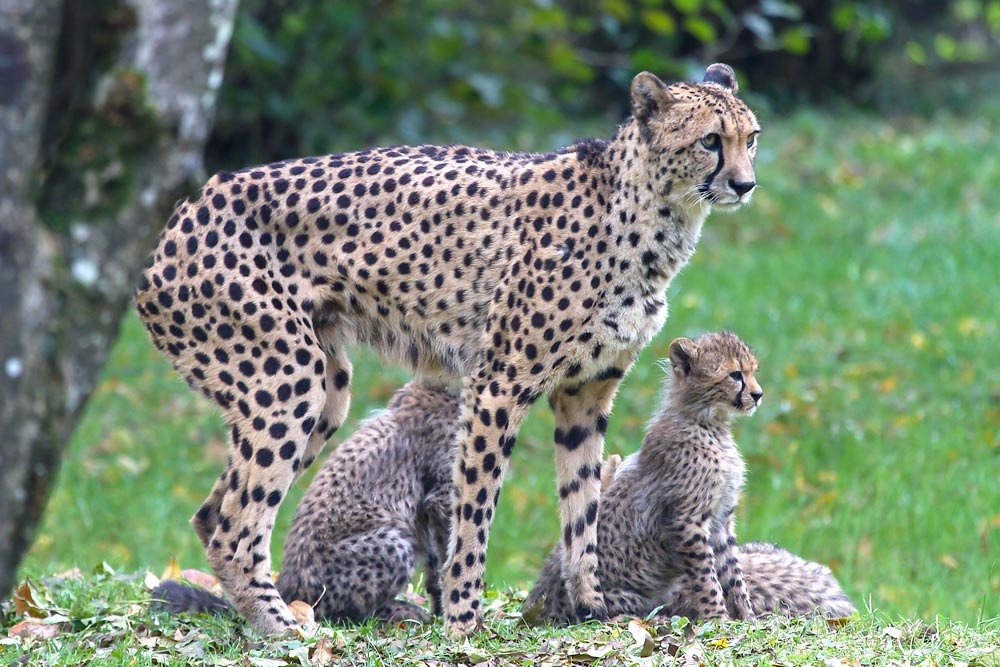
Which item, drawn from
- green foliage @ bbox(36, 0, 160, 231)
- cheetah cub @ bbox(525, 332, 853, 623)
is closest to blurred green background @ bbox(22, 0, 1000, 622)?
cheetah cub @ bbox(525, 332, 853, 623)

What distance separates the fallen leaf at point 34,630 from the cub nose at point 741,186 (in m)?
3.45

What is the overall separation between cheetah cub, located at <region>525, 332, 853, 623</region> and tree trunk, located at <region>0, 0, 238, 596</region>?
290cm

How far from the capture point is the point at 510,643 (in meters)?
5.65

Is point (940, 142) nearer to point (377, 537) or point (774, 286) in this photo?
point (774, 286)

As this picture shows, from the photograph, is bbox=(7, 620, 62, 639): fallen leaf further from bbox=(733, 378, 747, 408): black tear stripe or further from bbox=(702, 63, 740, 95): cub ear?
bbox=(702, 63, 740, 95): cub ear

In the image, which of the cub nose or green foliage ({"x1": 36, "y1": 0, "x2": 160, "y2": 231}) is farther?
the cub nose

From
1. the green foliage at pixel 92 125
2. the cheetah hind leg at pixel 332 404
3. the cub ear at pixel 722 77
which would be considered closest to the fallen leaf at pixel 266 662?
the cheetah hind leg at pixel 332 404

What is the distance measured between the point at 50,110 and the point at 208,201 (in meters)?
2.80

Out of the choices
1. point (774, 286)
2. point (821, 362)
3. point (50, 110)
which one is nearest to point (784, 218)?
point (774, 286)

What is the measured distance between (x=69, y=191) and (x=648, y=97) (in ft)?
9.99

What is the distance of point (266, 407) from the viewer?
593cm

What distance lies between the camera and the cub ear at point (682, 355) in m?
6.37

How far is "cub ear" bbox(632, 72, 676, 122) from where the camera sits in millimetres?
5809

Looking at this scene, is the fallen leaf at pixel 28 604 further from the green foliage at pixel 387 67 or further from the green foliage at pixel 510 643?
the green foliage at pixel 387 67
